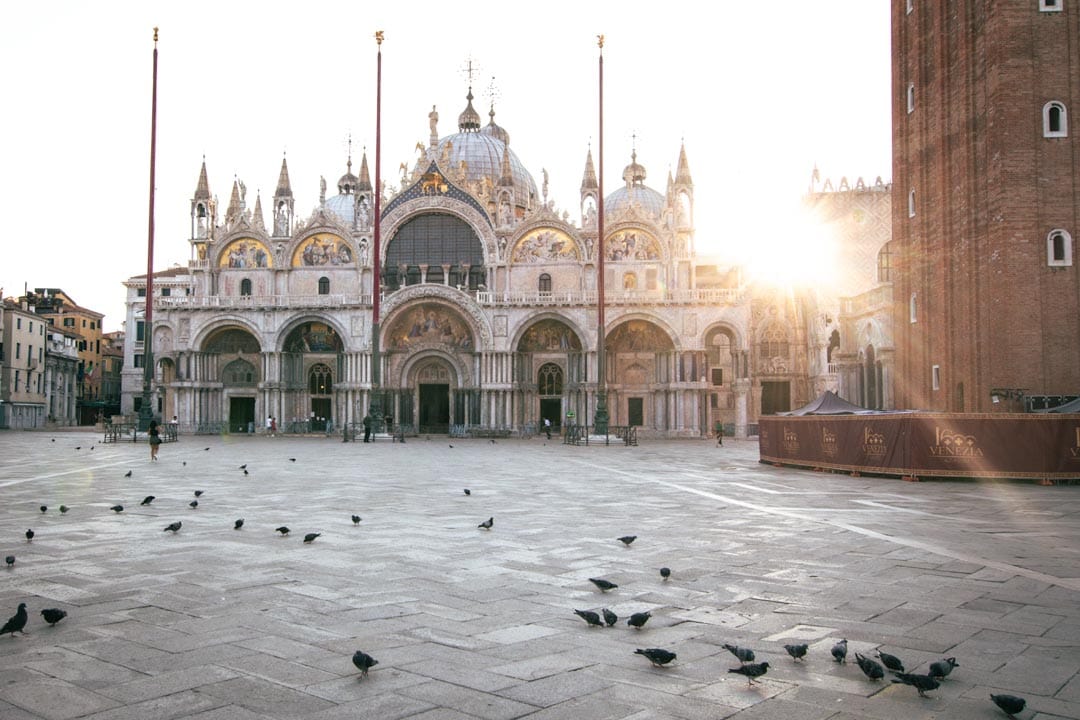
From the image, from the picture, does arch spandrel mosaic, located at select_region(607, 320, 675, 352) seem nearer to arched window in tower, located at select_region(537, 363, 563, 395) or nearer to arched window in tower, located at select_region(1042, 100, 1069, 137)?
arched window in tower, located at select_region(537, 363, 563, 395)

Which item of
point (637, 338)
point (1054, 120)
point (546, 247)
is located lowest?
point (637, 338)

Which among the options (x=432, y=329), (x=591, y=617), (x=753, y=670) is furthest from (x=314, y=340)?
(x=753, y=670)

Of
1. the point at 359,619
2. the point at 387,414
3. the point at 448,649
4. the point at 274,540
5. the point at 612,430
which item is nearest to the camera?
the point at 448,649

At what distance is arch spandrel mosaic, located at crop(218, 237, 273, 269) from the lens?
52.6 m

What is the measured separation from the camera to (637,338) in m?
49.9

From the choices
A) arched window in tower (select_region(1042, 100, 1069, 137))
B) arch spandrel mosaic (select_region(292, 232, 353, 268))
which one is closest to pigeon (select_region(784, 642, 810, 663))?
arched window in tower (select_region(1042, 100, 1069, 137))

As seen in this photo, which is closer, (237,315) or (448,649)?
(448,649)

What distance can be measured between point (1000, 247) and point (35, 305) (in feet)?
263

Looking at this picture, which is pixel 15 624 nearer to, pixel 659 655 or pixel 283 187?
pixel 659 655

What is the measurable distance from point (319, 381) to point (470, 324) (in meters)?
9.74

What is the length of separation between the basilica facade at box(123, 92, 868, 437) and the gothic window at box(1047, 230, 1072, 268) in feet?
74.0

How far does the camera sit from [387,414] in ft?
166

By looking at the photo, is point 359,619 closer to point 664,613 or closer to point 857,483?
point 664,613

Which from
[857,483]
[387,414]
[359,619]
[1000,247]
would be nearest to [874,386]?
[1000,247]
